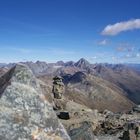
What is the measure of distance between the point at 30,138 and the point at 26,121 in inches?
20.2

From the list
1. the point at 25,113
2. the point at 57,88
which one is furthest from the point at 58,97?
the point at 25,113

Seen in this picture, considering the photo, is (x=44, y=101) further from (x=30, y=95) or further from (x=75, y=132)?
(x=75, y=132)

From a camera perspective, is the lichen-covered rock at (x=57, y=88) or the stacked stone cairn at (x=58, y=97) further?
the lichen-covered rock at (x=57, y=88)

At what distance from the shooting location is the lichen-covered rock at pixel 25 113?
8311 mm

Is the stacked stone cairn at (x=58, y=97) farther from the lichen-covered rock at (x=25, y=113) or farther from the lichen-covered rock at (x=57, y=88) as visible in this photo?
the lichen-covered rock at (x=25, y=113)

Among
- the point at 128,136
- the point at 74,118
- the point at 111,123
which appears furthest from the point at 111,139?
the point at 74,118

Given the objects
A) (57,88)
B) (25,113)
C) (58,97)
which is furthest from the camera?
(57,88)

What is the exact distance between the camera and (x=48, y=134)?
880 cm

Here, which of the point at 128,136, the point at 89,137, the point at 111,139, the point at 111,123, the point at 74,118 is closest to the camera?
the point at 89,137

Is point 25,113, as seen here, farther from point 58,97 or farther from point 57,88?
point 57,88

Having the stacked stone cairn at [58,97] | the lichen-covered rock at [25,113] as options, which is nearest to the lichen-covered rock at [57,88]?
the stacked stone cairn at [58,97]

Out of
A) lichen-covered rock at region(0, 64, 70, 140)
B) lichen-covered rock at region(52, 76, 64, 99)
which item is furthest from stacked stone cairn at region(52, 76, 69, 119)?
lichen-covered rock at region(0, 64, 70, 140)

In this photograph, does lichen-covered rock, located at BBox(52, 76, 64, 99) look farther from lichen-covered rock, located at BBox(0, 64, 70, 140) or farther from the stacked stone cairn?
lichen-covered rock, located at BBox(0, 64, 70, 140)

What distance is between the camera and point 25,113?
8680 millimetres
